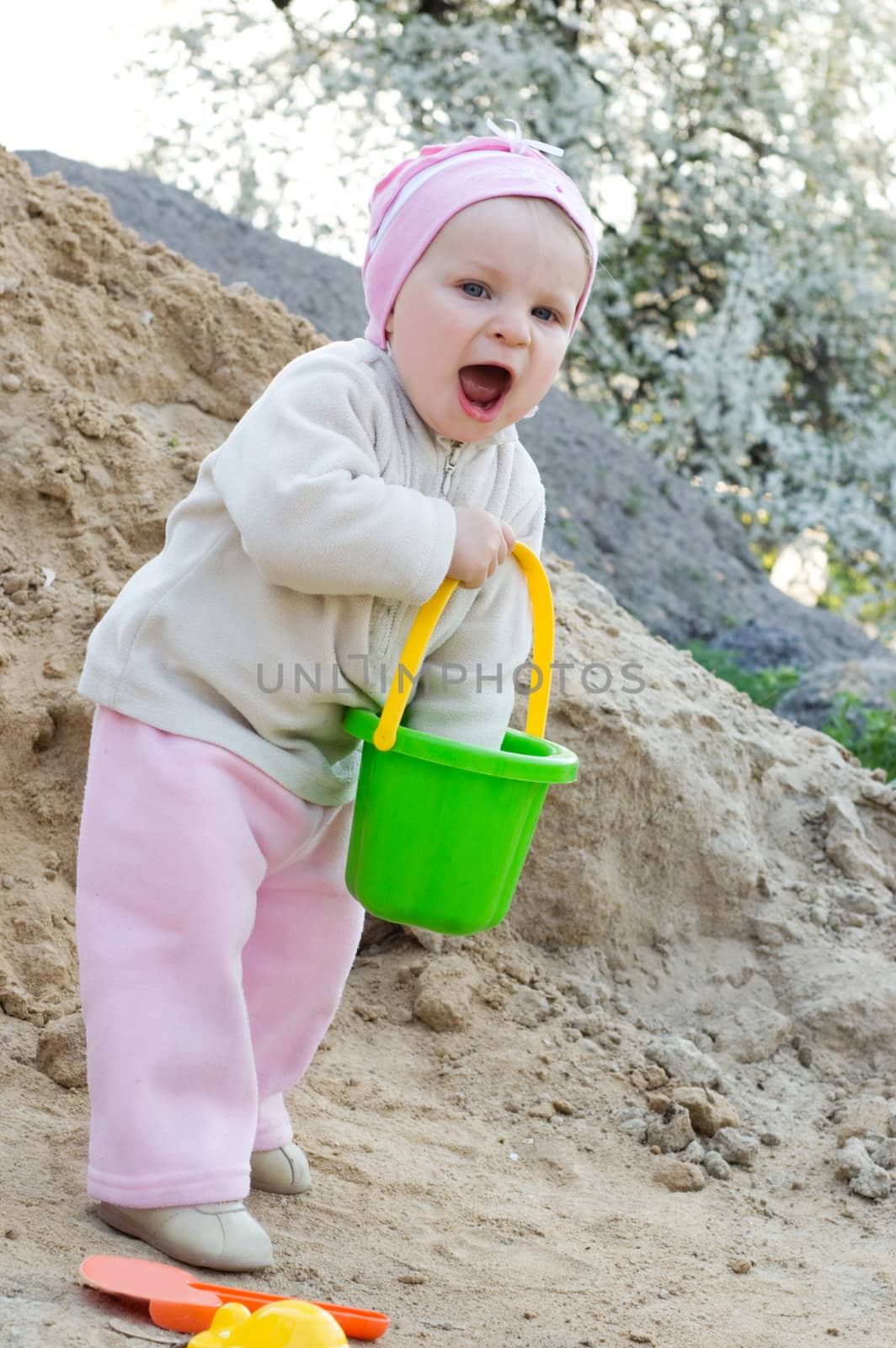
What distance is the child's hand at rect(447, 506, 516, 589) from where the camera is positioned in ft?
6.93

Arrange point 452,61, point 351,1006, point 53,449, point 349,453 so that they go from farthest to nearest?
point 452,61, point 53,449, point 351,1006, point 349,453

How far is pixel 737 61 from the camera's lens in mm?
Answer: 10180

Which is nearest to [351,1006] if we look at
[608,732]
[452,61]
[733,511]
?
[608,732]

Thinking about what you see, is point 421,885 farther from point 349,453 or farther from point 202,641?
point 349,453

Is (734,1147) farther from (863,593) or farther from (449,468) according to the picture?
(863,593)

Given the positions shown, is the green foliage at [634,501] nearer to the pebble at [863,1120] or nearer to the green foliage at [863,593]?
the green foliage at [863,593]

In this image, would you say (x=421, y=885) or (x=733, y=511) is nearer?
(x=421, y=885)

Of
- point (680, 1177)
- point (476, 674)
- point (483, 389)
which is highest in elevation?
point (483, 389)

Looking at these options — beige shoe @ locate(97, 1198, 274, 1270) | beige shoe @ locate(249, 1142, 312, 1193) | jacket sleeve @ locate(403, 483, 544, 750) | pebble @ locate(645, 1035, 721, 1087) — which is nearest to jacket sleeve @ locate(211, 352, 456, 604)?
jacket sleeve @ locate(403, 483, 544, 750)

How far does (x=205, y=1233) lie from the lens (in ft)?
6.86

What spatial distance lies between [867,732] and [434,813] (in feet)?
13.1

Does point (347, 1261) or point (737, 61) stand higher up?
point (737, 61)

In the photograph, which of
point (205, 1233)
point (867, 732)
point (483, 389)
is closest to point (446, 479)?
point (483, 389)

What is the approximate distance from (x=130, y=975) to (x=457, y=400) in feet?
3.18
